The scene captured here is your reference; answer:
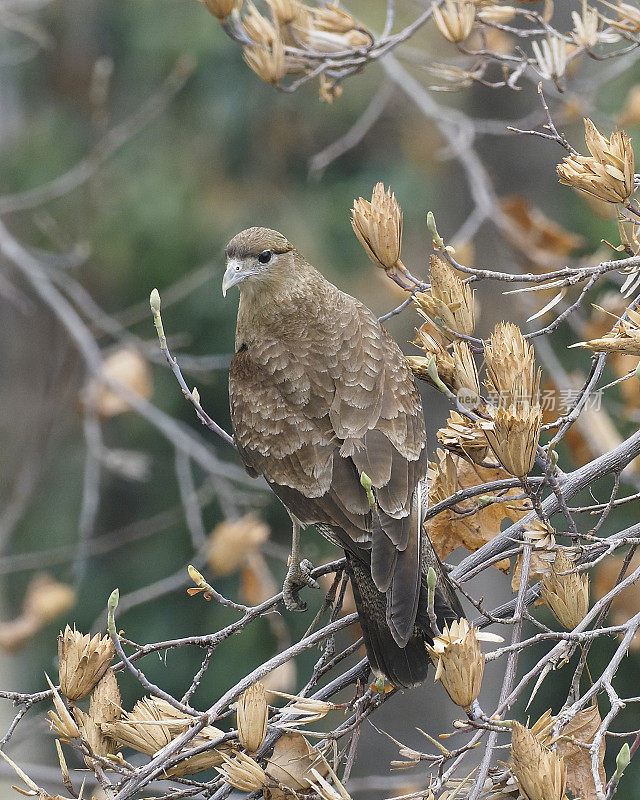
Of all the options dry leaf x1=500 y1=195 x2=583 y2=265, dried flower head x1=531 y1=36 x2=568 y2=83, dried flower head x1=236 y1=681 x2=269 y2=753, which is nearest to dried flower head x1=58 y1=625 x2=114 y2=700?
dried flower head x1=236 y1=681 x2=269 y2=753

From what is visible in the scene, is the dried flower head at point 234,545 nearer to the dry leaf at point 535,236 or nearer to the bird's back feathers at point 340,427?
the bird's back feathers at point 340,427

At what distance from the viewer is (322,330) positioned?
2768 mm

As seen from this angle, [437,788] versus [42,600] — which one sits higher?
[437,788]

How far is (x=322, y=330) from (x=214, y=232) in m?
4.24

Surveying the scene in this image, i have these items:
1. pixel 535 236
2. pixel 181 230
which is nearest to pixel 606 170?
pixel 535 236

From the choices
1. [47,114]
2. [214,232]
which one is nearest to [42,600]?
A: [214,232]

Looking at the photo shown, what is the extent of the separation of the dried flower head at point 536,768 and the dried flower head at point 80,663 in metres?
0.78

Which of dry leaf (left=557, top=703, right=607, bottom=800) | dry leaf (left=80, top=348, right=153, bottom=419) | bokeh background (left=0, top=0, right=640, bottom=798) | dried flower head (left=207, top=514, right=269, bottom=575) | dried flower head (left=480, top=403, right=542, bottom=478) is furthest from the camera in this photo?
bokeh background (left=0, top=0, right=640, bottom=798)

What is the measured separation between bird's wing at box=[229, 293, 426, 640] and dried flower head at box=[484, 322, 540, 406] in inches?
24.9

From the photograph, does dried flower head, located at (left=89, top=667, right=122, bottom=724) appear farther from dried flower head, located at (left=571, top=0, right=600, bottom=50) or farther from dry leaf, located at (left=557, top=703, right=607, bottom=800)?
dried flower head, located at (left=571, top=0, right=600, bottom=50)

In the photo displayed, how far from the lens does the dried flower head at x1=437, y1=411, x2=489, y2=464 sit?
1929 mm

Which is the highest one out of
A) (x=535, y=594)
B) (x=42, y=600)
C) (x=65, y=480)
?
(x=535, y=594)

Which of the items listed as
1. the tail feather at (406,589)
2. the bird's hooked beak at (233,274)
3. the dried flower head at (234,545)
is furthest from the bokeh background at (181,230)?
the tail feather at (406,589)

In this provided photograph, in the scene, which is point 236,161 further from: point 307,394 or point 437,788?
point 437,788
